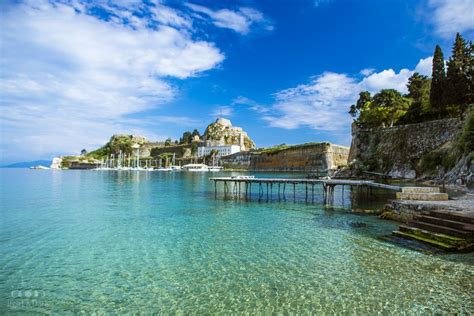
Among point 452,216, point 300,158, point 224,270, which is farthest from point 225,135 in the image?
point 224,270

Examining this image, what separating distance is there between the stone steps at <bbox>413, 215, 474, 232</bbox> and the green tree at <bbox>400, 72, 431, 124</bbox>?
40467mm

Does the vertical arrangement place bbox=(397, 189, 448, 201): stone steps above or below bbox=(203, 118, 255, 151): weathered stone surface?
below

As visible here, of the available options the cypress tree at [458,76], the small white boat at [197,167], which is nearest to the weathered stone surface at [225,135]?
the small white boat at [197,167]

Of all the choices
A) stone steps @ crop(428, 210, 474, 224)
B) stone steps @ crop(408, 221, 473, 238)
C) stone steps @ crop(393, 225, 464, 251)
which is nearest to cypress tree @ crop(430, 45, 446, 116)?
stone steps @ crop(428, 210, 474, 224)

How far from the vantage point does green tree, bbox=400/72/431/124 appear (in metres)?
50.0

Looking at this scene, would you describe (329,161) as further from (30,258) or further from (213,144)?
(30,258)

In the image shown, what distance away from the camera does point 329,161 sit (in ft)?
323

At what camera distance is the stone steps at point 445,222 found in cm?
1205

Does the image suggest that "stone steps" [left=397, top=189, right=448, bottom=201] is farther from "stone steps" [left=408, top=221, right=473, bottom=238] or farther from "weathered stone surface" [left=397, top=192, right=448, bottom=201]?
"stone steps" [left=408, top=221, right=473, bottom=238]

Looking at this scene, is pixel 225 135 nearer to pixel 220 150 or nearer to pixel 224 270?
pixel 220 150

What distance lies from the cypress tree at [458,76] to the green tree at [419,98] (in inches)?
341

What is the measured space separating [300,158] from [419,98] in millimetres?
53661

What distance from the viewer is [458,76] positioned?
3797cm

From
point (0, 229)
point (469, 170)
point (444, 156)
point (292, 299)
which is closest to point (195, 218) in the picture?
point (0, 229)
